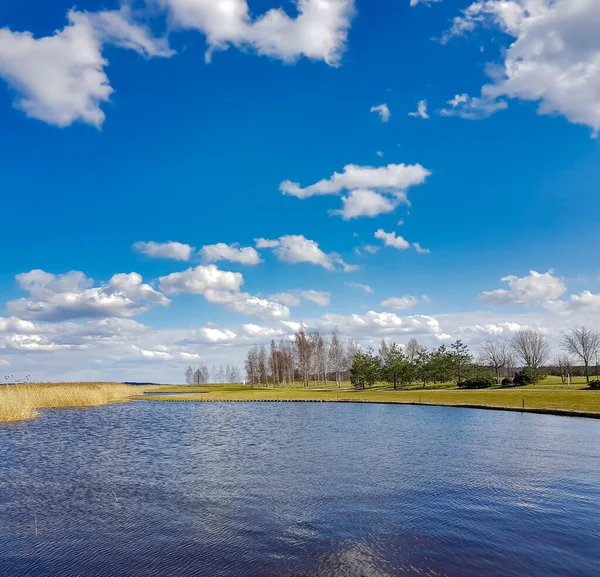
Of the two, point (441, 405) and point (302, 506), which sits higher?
point (302, 506)

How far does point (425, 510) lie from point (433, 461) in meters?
9.60

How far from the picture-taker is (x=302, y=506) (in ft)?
56.2

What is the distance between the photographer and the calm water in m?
12.3

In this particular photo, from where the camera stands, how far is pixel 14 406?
4884 centimetres

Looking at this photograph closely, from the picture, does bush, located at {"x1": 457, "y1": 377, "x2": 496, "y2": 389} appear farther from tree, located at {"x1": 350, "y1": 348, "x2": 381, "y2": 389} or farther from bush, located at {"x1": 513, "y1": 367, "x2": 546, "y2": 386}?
tree, located at {"x1": 350, "y1": 348, "x2": 381, "y2": 389}

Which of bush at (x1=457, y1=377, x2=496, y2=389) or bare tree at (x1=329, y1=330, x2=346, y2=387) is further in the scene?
bare tree at (x1=329, y1=330, x2=346, y2=387)

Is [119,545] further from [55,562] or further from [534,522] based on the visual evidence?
[534,522]

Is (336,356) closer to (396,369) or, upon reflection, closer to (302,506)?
(396,369)

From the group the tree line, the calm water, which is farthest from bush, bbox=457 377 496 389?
the calm water

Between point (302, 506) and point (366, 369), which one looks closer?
point (302, 506)

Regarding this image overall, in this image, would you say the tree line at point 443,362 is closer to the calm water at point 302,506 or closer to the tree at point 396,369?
the tree at point 396,369

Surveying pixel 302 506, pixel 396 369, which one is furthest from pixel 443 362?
pixel 302 506

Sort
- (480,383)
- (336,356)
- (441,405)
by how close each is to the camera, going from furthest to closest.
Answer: (336,356) < (480,383) < (441,405)

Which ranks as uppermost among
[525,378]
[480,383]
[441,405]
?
[525,378]
